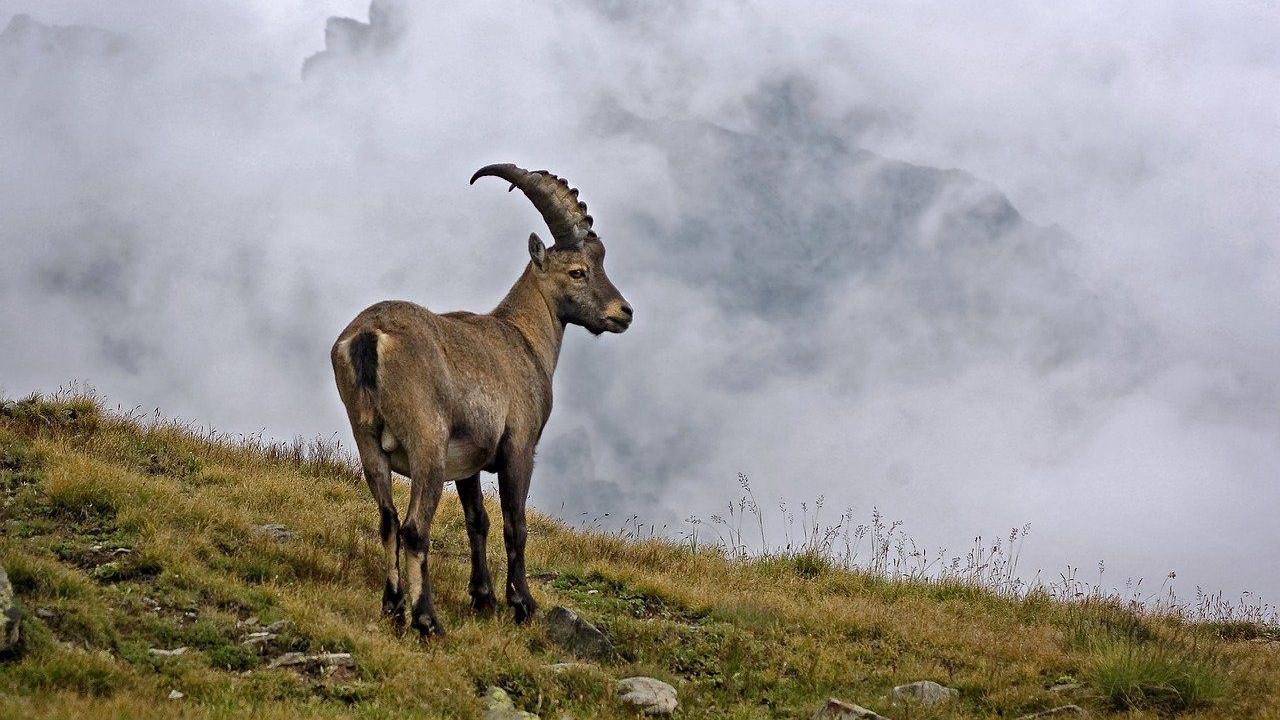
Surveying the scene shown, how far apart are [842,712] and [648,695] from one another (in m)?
1.47

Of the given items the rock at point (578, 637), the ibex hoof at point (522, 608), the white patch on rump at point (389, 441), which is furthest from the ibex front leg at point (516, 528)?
the white patch on rump at point (389, 441)

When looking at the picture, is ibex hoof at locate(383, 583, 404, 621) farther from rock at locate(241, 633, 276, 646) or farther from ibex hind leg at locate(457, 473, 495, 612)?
ibex hind leg at locate(457, 473, 495, 612)

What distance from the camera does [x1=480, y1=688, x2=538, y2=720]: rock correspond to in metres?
7.82

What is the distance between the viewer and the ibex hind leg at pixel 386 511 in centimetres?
892

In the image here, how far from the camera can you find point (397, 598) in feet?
30.1

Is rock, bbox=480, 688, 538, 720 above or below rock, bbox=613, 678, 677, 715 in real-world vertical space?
below

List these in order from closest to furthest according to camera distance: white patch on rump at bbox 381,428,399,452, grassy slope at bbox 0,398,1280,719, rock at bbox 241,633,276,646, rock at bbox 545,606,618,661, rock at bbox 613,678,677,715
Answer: grassy slope at bbox 0,398,1280,719 < rock at bbox 241,633,276,646 < rock at bbox 613,678,677,715 < white patch on rump at bbox 381,428,399,452 < rock at bbox 545,606,618,661

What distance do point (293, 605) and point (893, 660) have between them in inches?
214

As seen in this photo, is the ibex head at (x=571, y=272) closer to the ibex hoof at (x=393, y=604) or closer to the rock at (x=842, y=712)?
the ibex hoof at (x=393, y=604)

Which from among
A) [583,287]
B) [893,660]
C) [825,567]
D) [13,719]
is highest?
[583,287]

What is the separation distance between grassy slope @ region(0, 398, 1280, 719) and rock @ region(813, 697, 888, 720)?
0.35 m

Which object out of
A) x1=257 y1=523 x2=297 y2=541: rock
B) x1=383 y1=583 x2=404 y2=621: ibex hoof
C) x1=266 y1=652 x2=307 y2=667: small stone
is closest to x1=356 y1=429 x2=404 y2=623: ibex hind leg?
x1=383 y1=583 x2=404 y2=621: ibex hoof

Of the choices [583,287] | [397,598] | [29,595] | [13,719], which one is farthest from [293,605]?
[583,287]

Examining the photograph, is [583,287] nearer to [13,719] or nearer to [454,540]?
[454,540]
